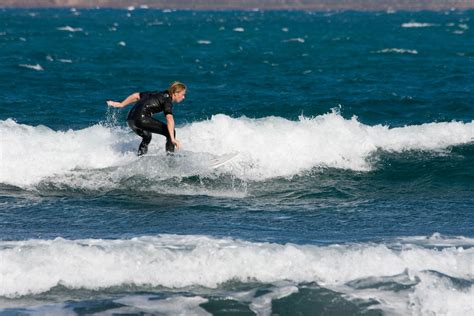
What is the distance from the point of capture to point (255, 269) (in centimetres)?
937

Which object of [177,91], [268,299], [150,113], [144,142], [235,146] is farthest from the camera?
[235,146]

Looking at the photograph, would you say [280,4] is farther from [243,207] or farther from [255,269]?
[255,269]

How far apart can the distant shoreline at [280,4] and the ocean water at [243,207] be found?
16150 centimetres

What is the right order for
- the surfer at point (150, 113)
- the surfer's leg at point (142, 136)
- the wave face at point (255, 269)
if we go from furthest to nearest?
the surfer's leg at point (142, 136)
the surfer at point (150, 113)
the wave face at point (255, 269)

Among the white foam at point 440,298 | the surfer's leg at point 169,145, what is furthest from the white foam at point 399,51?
the white foam at point 440,298

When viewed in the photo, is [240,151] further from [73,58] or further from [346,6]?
[346,6]

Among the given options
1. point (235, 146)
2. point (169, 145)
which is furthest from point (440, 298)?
point (235, 146)

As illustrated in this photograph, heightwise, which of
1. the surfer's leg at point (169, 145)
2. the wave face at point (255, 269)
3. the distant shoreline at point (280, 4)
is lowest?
the wave face at point (255, 269)

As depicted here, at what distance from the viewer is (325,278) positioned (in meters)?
9.23

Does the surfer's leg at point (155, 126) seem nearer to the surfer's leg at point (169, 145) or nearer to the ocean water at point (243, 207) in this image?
the surfer's leg at point (169, 145)

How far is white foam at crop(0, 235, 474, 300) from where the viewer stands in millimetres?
9086

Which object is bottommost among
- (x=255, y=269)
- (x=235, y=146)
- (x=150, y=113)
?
(x=255, y=269)

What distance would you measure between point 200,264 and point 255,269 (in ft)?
1.88

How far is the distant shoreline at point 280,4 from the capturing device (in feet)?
602
